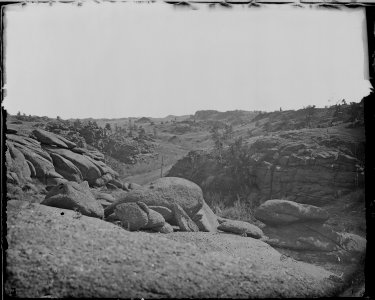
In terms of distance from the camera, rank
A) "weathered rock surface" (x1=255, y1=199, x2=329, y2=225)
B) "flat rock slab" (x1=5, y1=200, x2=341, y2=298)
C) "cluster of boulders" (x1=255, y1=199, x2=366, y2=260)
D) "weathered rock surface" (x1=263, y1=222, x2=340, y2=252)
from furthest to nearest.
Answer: "weathered rock surface" (x1=255, y1=199, x2=329, y2=225) < "weathered rock surface" (x1=263, y1=222, x2=340, y2=252) < "cluster of boulders" (x1=255, y1=199, x2=366, y2=260) < "flat rock slab" (x1=5, y1=200, x2=341, y2=298)

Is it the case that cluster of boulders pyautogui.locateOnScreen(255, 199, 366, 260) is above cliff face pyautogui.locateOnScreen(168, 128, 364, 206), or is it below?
below

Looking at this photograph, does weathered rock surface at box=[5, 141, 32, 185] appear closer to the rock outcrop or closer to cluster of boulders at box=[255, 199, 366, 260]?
the rock outcrop

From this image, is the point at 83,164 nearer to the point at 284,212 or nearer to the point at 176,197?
the point at 176,197

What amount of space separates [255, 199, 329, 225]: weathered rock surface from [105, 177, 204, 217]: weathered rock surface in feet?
5.53

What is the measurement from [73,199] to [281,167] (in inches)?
243

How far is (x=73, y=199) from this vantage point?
8602 mm

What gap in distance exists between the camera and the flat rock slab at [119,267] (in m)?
6.69

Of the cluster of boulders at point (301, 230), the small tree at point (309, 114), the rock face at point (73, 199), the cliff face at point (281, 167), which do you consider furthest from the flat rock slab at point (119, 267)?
the small tree at point (309, 114)

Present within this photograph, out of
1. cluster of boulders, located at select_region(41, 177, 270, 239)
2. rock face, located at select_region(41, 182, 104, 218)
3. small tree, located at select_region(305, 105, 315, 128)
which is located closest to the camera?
rock face, located at select_region(41, 182, 104, 218)

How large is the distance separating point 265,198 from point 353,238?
7.93ft

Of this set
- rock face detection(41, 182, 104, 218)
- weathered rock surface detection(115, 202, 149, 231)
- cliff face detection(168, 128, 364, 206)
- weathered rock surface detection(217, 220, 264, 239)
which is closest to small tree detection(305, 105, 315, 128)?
cliff face detection(168, 128, 364, 206)

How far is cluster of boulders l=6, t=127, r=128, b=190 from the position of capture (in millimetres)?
8805

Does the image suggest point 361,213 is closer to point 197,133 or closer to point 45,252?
point 197,133

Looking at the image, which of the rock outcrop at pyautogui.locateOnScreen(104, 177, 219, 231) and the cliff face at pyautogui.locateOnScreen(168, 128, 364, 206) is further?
the cliff face at pyautogui.locateOnScreen(168, 128, 364, 206)
